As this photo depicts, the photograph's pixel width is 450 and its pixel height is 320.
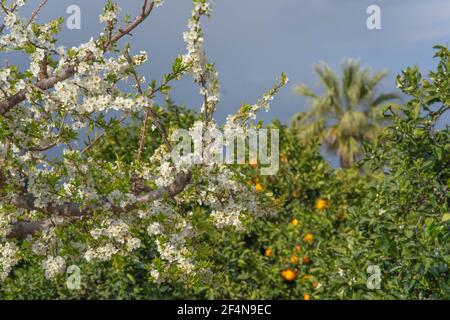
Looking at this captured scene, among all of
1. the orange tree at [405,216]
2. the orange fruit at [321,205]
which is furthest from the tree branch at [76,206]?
the orange fruit at [321,205]

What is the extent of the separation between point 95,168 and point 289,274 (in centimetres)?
391

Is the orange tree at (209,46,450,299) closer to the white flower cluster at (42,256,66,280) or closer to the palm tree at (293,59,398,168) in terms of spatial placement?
the white flower cluster at (42,256,66,280)

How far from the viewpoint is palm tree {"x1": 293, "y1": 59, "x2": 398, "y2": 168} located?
2684 cm

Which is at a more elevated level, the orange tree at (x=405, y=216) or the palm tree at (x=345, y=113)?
the palm tree at (x=345, y=113)

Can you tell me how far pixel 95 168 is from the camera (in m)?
4.69

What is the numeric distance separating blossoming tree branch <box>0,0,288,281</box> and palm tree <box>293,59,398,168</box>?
21.7 m

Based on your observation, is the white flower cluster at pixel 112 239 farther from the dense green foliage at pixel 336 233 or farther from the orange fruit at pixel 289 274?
the orange fruit at pixel 289 274

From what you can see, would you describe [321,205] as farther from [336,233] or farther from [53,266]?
[53,266]

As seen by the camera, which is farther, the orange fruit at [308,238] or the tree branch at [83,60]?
the orange fruit at [308,238]

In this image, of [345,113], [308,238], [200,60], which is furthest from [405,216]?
[345,113]

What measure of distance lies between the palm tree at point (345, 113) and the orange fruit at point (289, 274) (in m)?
18.1

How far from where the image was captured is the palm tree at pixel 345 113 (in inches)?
1057

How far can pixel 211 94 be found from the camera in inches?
169

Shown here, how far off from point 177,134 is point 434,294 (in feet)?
6.76
